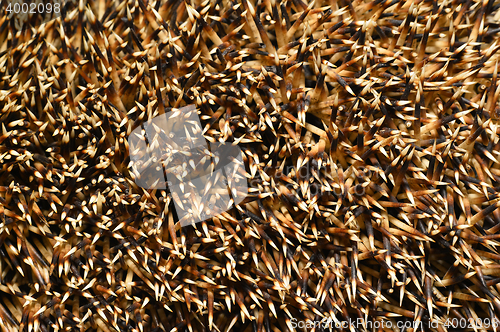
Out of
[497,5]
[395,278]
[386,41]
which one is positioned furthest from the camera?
[497,5]

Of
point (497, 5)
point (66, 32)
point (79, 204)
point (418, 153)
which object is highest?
point (66, 32)

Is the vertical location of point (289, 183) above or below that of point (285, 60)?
below

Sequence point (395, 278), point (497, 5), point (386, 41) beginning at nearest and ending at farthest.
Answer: point (395, 278) → point (386, 41) → point (497, 5)

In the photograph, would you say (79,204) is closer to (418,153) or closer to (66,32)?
(66,32)

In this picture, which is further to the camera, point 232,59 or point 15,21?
point 15,21

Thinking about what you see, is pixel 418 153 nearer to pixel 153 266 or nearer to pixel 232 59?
pixel 232 59

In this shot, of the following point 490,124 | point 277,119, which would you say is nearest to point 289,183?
point 277,119
